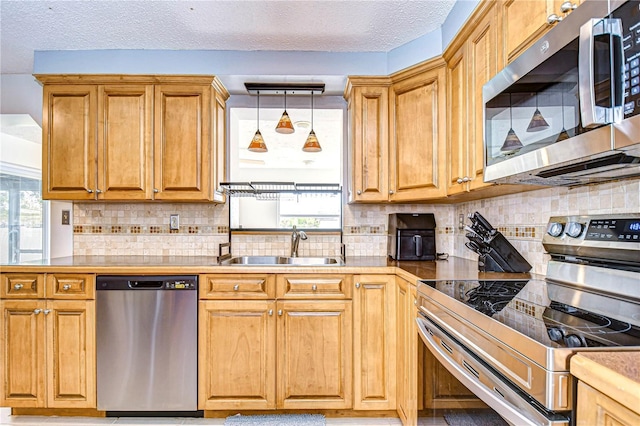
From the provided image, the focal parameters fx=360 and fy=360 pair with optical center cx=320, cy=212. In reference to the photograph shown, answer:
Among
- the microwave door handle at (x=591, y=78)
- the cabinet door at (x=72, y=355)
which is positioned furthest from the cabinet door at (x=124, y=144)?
the microwave door handle at (x=591, y=78)

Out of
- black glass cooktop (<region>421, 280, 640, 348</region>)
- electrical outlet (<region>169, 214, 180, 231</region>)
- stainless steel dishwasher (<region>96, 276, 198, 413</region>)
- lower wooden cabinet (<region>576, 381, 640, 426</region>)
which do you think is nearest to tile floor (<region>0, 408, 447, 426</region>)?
stainless steel dishwasher (<region>96, 276, 198, 413</region>)

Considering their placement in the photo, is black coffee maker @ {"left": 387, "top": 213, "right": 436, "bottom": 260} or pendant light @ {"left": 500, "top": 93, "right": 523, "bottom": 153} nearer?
pendant light @ {"left": 500, "top": 93, "right": 523, "bottom": 153}

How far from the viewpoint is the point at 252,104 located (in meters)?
2.80

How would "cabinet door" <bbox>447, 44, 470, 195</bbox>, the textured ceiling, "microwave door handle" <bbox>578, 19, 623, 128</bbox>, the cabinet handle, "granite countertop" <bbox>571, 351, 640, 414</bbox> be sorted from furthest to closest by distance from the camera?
1. the textured ceiling
2. "cabinet door" <bbox>447, 44, 470, 195</bbox>
3. the cabinet handle
4. "microwave door handle" <bbox>578, 19, 623, 128</bbox>
5. "granite countertop" <bbox>571, 351, 640, 414</bbox>

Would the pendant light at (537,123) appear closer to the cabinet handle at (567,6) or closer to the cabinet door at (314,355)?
the cabinet handle at (567,6)

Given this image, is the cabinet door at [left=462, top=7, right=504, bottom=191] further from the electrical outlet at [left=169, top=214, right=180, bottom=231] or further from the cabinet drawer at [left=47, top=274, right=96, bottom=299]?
the cabinet drawer at [left=47, top=274, right=96, bottom=299]

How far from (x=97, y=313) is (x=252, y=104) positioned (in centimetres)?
177

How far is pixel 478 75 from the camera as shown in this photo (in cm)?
170

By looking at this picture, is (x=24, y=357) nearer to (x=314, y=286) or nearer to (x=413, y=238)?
(x=314, y=286)

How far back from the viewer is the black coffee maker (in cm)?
238

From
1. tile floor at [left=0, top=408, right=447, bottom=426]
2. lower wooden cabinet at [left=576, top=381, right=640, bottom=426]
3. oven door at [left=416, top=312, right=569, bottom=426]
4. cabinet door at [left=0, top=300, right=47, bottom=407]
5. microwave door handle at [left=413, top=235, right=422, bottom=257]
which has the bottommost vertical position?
tile floor at [left=0, top=408, right=447, bottom=426]

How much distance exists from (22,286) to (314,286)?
1.69 meters

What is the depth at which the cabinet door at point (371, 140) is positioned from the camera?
237 cm

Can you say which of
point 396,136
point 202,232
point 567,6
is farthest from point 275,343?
point 567,6
